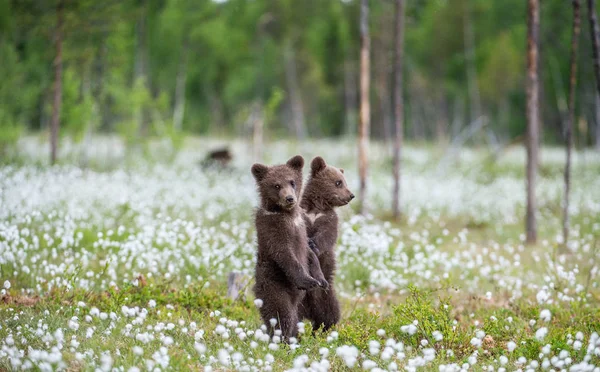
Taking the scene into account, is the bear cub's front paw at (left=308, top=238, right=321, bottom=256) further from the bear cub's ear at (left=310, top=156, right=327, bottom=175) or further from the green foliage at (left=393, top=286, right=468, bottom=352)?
the green foliage at (left=393, top=286, right=468, bottom=352)

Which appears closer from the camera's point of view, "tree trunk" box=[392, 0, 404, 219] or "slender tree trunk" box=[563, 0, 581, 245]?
"slender tree trunk" box=[563, 0, 581, 245]

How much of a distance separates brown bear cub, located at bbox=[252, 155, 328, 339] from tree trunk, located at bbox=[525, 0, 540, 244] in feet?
29.4

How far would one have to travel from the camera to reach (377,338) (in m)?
6.54

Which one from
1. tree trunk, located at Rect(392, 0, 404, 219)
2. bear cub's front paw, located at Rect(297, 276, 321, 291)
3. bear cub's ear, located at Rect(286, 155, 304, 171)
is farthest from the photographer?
tree trunk, located at Rect(392, 0, 404, 219)

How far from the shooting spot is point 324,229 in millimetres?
6922

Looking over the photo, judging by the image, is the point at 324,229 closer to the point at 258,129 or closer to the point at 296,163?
the point at 296,163

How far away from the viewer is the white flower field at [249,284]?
5.61m

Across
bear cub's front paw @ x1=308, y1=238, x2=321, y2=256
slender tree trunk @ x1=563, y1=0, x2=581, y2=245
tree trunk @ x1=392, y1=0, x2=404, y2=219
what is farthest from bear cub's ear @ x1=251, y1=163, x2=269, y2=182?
tree trunk @ x1=392, y1=0, x2=404, y2=219

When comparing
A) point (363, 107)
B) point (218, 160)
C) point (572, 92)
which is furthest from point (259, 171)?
point (218, 160)

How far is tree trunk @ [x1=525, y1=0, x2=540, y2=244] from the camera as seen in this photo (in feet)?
44.4

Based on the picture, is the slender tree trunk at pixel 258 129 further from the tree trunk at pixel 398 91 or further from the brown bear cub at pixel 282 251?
the brown bear cub at pixel 282 251

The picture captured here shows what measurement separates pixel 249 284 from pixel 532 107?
8.60 m

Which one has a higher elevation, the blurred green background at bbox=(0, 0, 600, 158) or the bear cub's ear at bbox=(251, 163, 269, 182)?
the blurred green background at bbox=(0, 0, 600, 158)

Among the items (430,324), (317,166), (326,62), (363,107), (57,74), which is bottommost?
(430,324)
